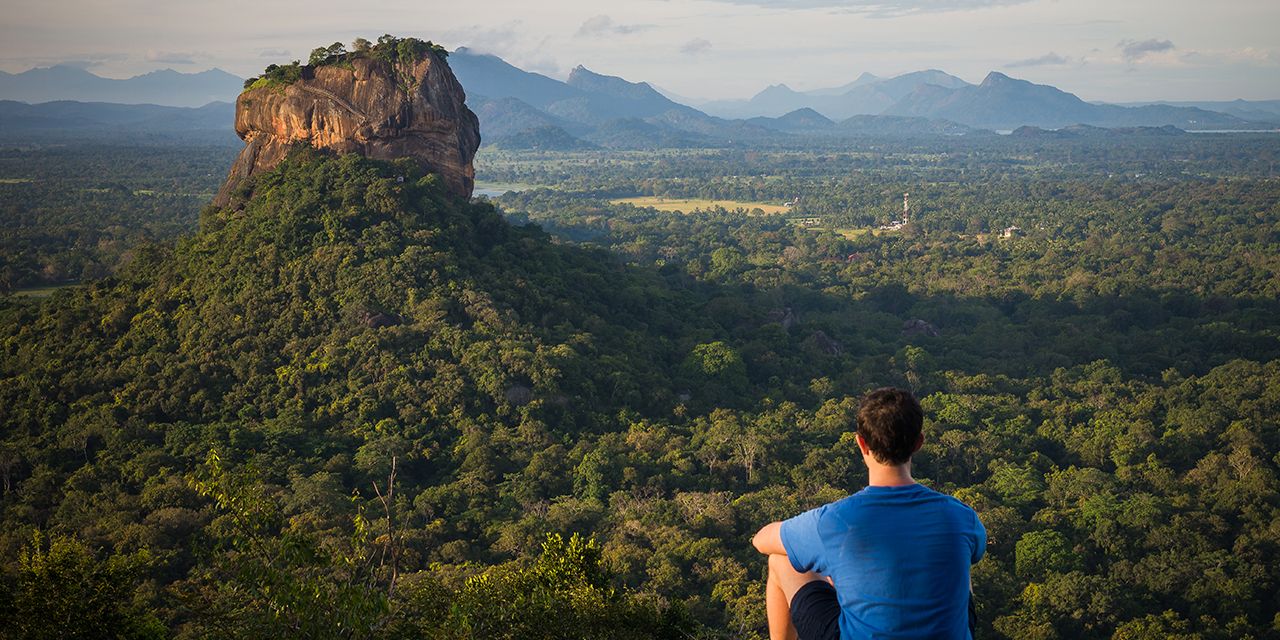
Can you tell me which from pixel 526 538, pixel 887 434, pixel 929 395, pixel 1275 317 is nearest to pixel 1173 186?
pixel 1275 317

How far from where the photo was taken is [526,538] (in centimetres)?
1917

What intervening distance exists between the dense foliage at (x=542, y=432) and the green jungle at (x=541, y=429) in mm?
94

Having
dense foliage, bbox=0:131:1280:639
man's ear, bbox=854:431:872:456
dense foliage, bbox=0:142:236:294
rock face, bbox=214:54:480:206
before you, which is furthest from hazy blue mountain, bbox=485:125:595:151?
man's ear, bbox=854:431:872:456

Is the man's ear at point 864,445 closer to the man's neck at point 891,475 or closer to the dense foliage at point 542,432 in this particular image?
the man's neck at point 891,475

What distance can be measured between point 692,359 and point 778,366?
141 inches

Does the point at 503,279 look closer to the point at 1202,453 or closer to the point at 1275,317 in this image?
the point at 1202,453

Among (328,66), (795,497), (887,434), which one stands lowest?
(795,497)

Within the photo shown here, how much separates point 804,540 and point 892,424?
646 millimetres

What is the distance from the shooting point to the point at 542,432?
24938 mm

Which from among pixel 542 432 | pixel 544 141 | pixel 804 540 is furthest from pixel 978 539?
pixel 544 141

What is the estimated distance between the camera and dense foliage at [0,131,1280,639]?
12.5 metres

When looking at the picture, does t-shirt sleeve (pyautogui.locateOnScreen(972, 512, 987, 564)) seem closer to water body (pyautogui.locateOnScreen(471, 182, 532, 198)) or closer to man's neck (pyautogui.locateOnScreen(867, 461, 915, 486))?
man's neck (pyautogui.locateOnScreen(867, 461, 915, 486))

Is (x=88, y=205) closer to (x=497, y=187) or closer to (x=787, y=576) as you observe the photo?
(x=497, y=187)

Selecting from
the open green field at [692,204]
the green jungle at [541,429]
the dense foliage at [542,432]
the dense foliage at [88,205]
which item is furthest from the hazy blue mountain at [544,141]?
the dense foliage at [542,432]
